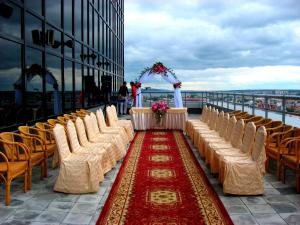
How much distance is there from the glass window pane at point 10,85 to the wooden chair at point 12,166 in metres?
1.20

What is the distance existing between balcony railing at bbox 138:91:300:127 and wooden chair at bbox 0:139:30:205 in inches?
184

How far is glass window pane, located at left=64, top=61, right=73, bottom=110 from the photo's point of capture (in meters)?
10.9

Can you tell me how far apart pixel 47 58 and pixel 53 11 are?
142 centimetres

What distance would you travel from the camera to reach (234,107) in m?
12.4

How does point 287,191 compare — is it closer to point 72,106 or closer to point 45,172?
point 45,172

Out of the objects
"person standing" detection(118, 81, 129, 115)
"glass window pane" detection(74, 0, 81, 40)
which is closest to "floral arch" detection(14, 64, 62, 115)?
"glass window pane" detection(74, 0, 81, 40)

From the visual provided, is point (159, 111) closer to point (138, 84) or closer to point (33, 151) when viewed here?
point (138, 84)

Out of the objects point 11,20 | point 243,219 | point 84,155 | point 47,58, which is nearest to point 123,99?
point 47,58

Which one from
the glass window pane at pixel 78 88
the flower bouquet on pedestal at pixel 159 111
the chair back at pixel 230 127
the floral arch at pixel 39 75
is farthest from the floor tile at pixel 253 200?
the glass window pane at pixel 78 88

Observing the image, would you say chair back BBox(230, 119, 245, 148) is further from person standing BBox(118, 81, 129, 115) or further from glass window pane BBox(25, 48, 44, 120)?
person standing BBox(118, 81, 129, 115)

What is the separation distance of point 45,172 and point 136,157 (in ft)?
7.41

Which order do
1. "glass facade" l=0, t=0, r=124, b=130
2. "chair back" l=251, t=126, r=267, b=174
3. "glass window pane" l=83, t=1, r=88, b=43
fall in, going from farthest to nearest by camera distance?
"glass window pane" l=83, t=1, r=88, b=43 < "glass facade" l=0, t=0, r=124, b=130 < "chair back" l=251, t=126, r=267, b=174

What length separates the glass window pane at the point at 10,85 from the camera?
6492 millimetres

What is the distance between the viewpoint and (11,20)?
679cm
